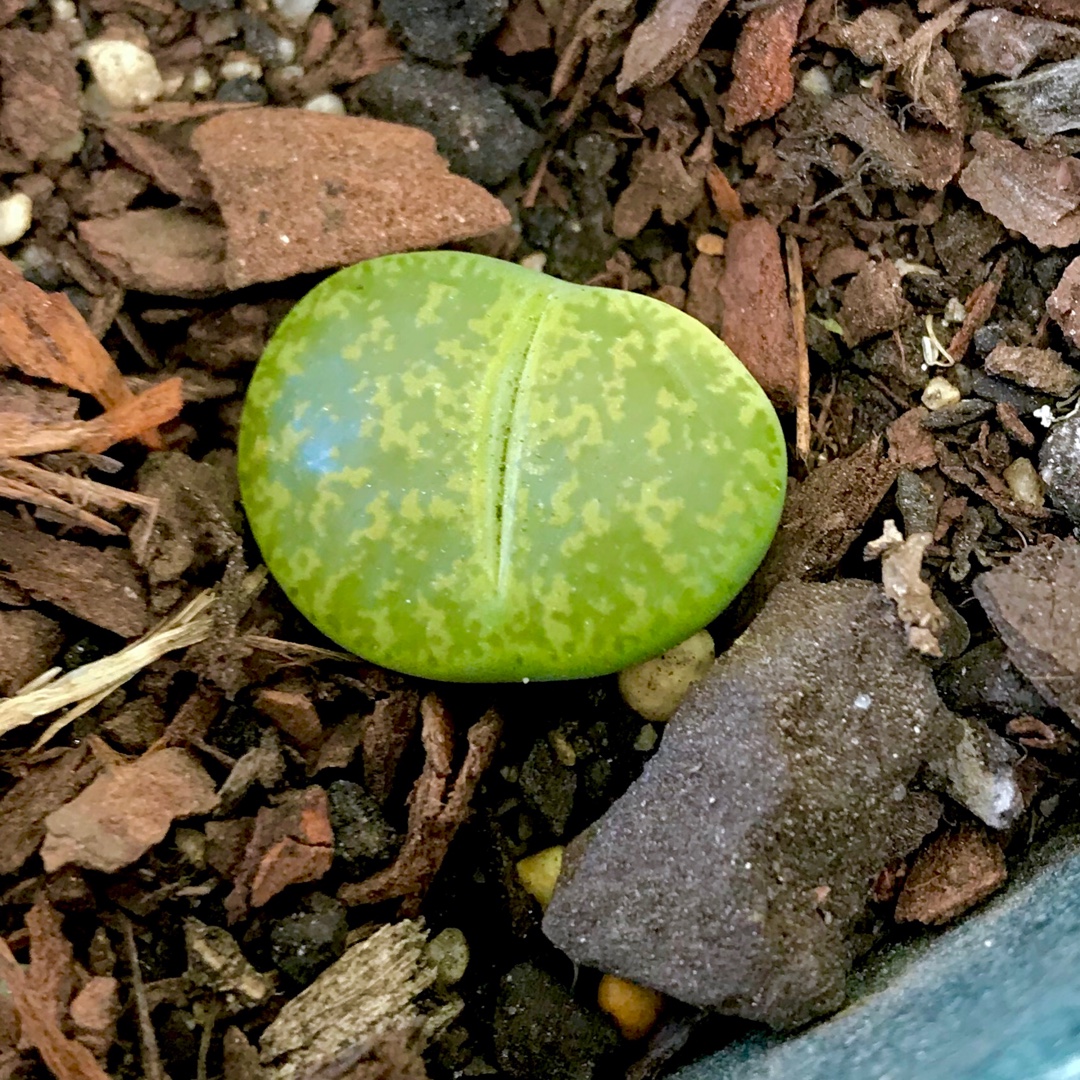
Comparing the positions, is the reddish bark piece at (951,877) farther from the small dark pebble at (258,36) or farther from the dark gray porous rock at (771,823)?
the small dark pebble at (258,36)

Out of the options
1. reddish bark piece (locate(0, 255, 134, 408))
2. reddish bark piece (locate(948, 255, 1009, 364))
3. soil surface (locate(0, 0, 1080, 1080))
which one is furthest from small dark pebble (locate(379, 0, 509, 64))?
reddish bark piece (locate(948, 255, 1009, 364))

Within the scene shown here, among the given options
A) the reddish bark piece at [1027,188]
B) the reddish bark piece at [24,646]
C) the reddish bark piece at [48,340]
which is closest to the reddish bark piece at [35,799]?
the reddish bark piece at [24,646]

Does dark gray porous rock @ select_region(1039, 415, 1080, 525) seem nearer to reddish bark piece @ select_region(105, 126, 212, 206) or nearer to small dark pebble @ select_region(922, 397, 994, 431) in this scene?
small dark pebble @ select_region(922, 397, 994, 431)

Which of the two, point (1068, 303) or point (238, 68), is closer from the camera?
point (1068, 303)

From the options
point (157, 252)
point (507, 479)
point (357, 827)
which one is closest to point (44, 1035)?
point (357, 827)

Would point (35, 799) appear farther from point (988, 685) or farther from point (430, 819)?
point (988, 685)

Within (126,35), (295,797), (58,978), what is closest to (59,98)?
(126,35)
